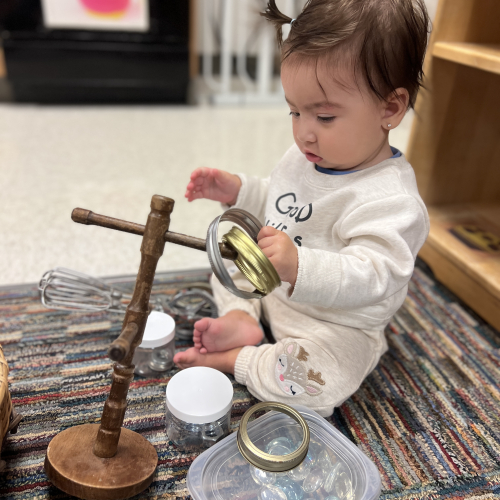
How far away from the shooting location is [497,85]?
3.15ft

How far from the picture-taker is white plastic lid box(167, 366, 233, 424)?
21.5 inches

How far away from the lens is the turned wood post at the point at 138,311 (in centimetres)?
44

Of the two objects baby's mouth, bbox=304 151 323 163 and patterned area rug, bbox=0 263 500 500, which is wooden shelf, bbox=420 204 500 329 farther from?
baby's mouth, bbox=304 151 323 163

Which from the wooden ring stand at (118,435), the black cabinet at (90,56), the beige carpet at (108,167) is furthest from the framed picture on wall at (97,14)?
the wooden ring stand at (118,435)

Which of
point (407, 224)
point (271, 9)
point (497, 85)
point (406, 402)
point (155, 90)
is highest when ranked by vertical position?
point (271, 9)

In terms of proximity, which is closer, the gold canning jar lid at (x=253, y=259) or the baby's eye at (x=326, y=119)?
the gold canning jar lid at (x=253, y=259)

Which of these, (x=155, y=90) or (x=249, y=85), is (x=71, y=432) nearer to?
(x=155, y=90)

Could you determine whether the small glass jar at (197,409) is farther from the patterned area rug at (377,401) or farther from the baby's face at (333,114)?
the baby's face at (333,114)

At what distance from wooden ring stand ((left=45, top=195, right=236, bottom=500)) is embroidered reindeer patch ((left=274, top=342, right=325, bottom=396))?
0.19m

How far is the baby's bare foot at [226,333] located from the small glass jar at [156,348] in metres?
0.05

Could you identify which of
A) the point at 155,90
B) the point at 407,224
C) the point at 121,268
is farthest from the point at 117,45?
the point at 407,224

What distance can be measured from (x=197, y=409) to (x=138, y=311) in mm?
166

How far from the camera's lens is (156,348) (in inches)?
27.0

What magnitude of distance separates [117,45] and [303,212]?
1563 millimetres
